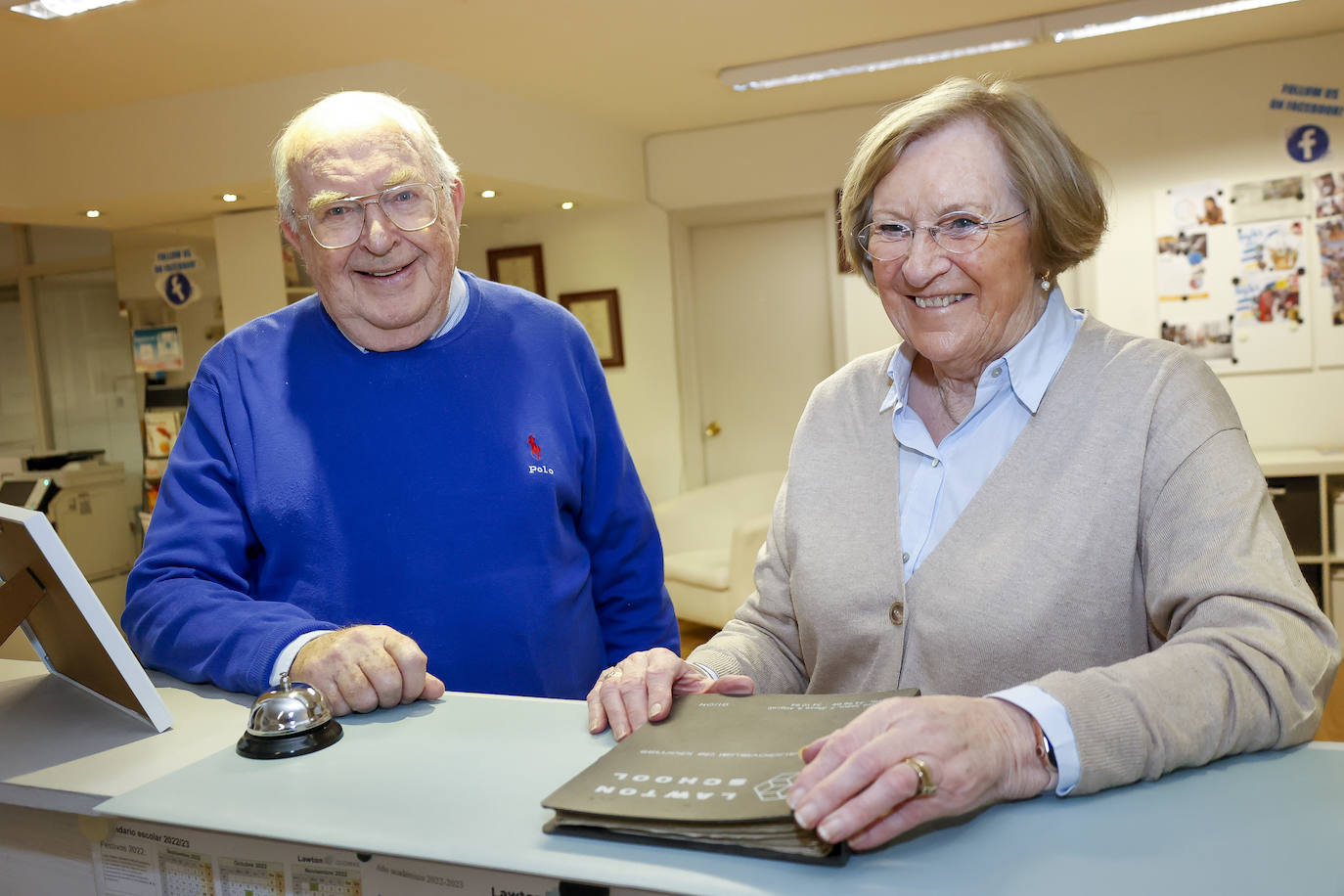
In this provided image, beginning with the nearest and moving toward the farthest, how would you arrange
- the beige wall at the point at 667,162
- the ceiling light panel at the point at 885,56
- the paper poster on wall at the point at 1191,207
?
the ceiling light panel at the point at 885,56, the beige wall at the point at 667,162, the paper poster on wall at the point at 1191,207

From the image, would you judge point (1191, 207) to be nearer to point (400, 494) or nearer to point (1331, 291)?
point (1331, 291)

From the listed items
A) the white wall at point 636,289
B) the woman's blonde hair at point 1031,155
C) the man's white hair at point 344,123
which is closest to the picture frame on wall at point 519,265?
the white wall at point 636,289

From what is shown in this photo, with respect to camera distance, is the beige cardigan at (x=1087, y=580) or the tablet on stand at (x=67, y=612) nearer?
the beige cardigan at (x=1087, y=580)

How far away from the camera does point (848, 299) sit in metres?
6.04

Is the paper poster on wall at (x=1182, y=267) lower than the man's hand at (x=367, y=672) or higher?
higher

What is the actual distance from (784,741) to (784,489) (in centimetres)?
60

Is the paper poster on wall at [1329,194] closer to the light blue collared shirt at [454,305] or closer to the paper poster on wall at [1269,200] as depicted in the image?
the paper poster on wall at [1269,200]

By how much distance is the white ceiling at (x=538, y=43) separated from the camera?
3.79 m

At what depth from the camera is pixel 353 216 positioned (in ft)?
5.31

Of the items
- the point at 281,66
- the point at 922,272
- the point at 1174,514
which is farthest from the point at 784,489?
the point at 281,66

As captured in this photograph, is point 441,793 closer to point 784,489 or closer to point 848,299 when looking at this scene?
point 784,489

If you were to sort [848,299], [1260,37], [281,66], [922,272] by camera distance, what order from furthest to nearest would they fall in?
[848,299] < [1260,37] < [281,66] < [922,272]

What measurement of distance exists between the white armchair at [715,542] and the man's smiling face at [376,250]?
2.86 m

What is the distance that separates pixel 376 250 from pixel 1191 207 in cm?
484
